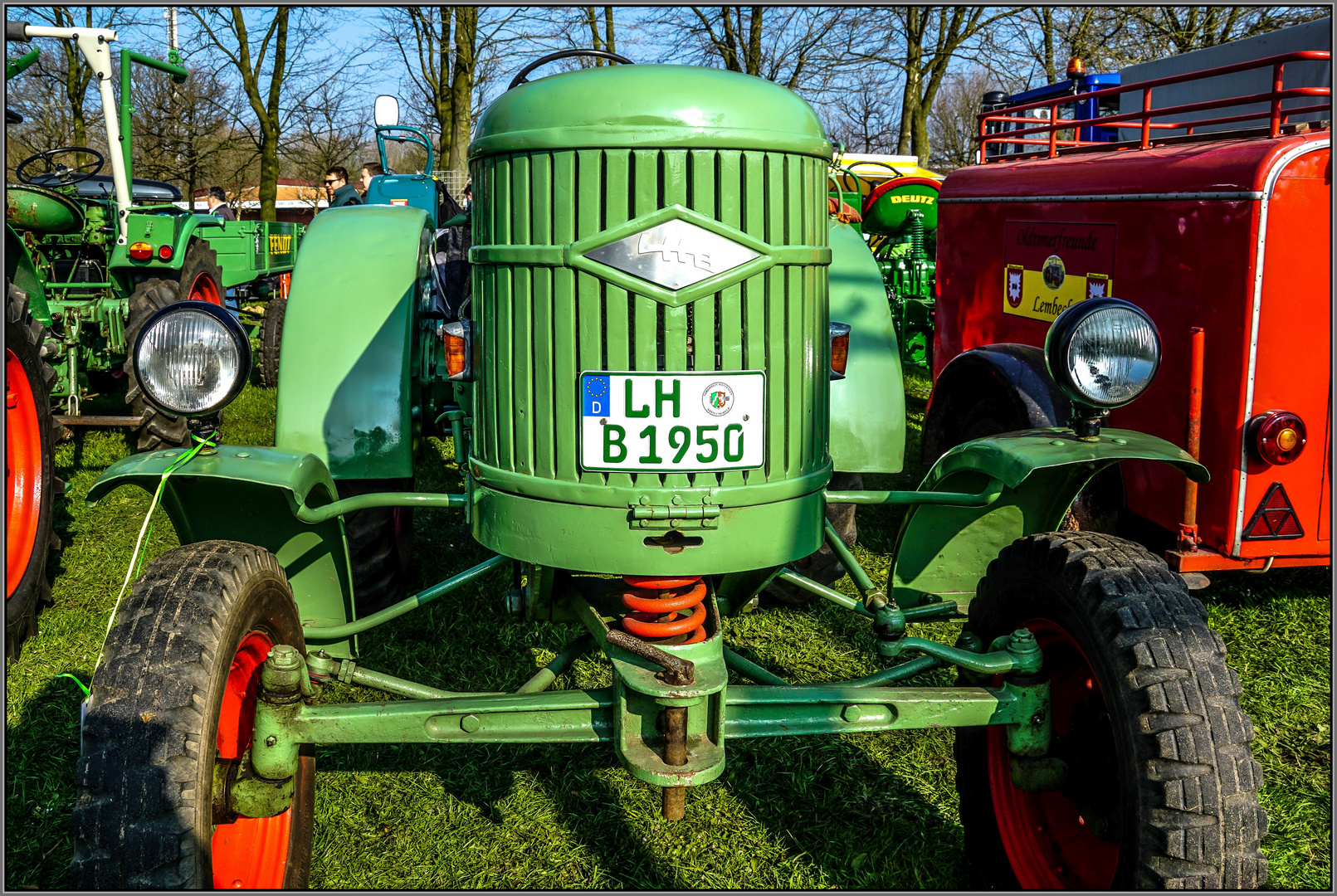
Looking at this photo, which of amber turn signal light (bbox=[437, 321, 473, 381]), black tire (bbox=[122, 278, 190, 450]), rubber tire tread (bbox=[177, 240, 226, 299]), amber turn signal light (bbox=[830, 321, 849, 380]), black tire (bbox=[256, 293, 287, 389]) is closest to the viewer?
amber turn signal light (bbox=[437, 321, 473, 381])

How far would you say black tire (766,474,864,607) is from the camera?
3420 millimetres

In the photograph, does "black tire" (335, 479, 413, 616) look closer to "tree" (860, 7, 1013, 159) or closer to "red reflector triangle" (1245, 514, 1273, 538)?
"red reflector triangle" (1245, 514, 1273, 538)

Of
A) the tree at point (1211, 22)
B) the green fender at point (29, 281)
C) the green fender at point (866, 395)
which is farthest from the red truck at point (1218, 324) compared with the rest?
the tree at point (1211, 22)

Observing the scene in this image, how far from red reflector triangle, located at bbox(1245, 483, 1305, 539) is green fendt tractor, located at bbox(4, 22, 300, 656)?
14.4ft

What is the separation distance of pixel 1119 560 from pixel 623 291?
1.23 meters

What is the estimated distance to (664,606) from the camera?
2.19m

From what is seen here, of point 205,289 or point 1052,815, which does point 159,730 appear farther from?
point 205,289

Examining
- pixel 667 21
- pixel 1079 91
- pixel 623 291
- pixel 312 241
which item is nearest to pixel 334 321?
pixel 312 241

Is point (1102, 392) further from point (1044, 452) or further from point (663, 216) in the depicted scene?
point (663, 216)

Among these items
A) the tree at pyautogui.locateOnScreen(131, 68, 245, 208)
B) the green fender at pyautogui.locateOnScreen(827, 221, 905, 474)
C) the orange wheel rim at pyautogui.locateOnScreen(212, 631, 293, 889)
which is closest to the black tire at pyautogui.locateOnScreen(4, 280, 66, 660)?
the orange wheel rim at pyautogui.locateOnScreen(212, 631, 293, 889)

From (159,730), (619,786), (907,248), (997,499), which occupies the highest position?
(907,248)

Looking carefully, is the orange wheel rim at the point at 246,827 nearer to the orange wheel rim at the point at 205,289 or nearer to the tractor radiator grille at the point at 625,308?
the tractor radiator grille at the point at 625,308

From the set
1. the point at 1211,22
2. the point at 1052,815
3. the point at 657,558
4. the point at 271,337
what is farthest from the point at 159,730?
the point at 1211,22

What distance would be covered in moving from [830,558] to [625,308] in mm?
1826
